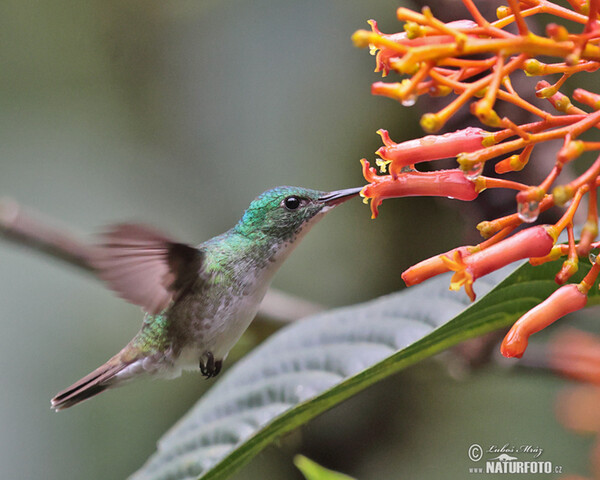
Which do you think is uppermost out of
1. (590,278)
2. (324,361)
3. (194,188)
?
(194,188)

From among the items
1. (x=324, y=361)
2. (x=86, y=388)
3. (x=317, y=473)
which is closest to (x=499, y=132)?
(x=317, y=473)

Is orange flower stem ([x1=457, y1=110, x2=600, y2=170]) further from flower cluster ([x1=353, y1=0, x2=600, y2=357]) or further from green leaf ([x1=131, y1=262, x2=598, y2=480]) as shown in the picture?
green leaf ([x1=131, y1=262, x2=598, y2=480])

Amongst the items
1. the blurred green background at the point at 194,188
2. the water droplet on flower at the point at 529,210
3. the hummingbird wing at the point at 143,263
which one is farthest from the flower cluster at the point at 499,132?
the blurred green background at the point at 194,188

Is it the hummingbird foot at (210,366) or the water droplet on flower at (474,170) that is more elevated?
the water droplet on flower at (474,170)

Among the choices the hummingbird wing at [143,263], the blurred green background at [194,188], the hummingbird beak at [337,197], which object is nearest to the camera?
the hummingbird wing at [143,263]

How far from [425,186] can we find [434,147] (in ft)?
0.35

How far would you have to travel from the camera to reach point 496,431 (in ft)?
12.1

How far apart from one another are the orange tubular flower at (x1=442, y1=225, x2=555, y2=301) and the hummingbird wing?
781 millimetres

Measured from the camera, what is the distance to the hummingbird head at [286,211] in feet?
6.78

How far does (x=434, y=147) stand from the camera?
130 cm

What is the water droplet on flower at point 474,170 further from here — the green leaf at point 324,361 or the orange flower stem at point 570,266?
the green leaf at point 324,361

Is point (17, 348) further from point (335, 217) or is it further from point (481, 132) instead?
point (481, 132)

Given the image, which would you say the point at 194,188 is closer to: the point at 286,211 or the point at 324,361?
the point at 286,211

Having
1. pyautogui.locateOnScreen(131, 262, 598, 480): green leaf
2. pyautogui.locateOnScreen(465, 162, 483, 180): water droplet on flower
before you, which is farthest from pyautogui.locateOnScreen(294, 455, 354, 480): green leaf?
pyautogui.locateOnScreen(465, 162, 483, 180): water droplet on flower
